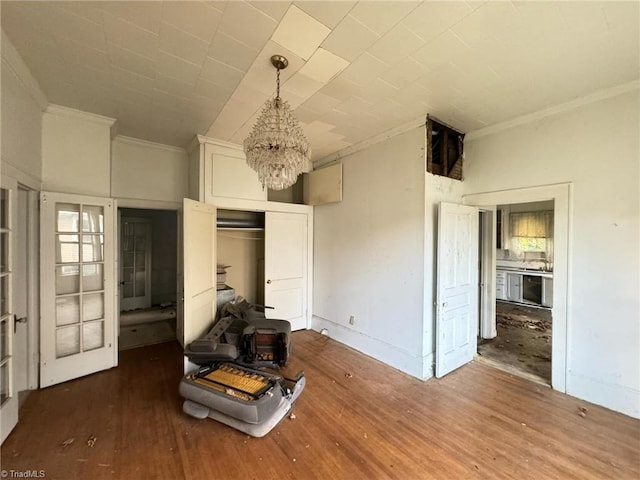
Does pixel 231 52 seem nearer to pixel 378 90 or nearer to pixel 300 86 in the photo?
pixel 300 86

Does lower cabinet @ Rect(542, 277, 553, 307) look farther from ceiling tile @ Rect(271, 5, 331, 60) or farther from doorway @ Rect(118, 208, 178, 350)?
doorway @ Rect(118, 208, 178, 350)

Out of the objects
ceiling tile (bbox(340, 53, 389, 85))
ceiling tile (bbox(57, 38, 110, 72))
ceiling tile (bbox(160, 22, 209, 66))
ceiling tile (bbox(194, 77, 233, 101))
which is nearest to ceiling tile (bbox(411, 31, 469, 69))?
ceiling tile (bbox(340, 53, 389, 85))

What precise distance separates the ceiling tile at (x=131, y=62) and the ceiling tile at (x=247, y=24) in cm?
81

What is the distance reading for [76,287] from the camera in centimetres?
303

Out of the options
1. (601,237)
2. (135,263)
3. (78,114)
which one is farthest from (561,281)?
(135,263)

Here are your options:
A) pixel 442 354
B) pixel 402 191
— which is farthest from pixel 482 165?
pixel 442 354

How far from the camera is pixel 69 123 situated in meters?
3.01

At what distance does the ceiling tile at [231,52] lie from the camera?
1944 millimetres

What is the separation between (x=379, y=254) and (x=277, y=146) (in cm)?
223

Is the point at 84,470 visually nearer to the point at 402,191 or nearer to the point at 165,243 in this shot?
the point at 402,191

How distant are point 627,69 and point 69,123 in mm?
5392

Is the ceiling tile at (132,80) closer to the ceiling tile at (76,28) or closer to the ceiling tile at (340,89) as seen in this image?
the ceiling tile at (76,28)

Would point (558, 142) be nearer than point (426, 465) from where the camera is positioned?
No

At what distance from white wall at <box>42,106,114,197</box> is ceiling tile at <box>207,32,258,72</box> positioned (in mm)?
2032
